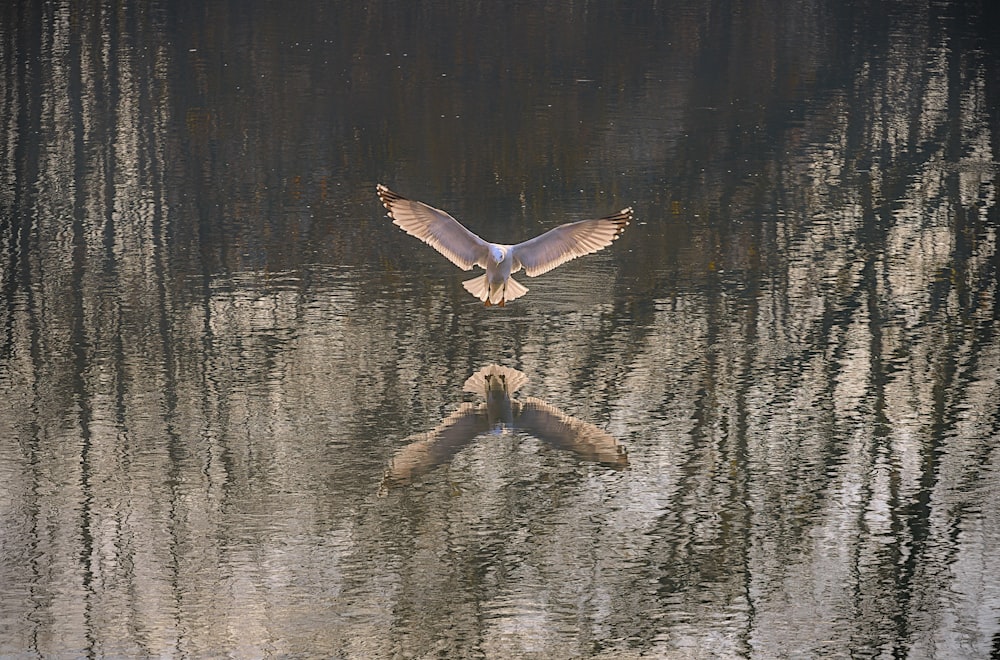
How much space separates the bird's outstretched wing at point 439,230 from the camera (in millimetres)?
8695

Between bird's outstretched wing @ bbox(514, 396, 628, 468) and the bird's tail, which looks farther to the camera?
the bird's tail

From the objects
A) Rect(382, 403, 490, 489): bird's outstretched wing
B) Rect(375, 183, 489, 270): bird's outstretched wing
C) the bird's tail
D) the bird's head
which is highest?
Rect(375, 183, 489, 270): bird's outstretched wing

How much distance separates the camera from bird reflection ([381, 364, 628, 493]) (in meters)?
7.21

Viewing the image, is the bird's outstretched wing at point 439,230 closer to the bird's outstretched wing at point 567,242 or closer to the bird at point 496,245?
the bird at point 496,245

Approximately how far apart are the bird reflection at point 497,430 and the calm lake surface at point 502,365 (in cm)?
2

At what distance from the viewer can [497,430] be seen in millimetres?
7598

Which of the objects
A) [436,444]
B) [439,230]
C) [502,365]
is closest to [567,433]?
[436,444]

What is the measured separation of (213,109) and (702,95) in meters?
4.77

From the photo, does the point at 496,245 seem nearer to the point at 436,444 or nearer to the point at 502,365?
the point at 502,365

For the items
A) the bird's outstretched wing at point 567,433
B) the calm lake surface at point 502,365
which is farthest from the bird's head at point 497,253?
the bird's outstretched wing at point 567,433

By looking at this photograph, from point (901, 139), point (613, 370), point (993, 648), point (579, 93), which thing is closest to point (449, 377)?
point (613, 370)

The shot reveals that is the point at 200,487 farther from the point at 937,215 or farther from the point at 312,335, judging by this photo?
the point at 937,215

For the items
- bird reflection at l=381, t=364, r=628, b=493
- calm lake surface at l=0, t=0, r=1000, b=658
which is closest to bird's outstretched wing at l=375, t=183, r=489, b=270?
calm lake surface at l=0, t=0, r=1000, b=658

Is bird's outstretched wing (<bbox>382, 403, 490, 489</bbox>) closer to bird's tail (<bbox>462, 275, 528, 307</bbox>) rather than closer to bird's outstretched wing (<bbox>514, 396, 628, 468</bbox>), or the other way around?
bird's outstretched wing (<bbox>514, 396, 628, 468</bbox>)
